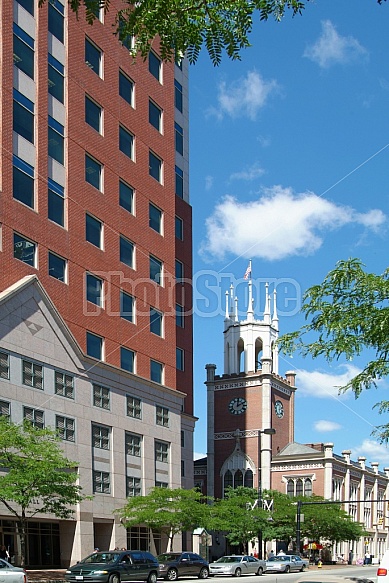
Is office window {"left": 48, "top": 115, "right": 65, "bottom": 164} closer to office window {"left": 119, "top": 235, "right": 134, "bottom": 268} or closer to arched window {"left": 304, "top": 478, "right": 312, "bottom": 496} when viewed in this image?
office window {"left": 119, "top": 235, "right": 134, "bottom": 268}

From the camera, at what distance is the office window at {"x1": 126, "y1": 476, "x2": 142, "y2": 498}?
5284 centimetres

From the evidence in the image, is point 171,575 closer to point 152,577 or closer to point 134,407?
point 152,577

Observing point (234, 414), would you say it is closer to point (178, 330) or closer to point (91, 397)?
point (178, 330)

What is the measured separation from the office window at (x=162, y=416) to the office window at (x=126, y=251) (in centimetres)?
1013

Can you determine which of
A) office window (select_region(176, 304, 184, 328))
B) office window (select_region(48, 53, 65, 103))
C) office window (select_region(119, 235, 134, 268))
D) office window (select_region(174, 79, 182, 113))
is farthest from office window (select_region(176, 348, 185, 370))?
office window (select_region(48, 53, 65, 103))

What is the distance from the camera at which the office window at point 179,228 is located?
66.4 metres

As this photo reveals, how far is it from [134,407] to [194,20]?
45330mm

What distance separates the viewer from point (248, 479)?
330ft

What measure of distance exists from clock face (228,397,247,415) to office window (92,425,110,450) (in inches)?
2142

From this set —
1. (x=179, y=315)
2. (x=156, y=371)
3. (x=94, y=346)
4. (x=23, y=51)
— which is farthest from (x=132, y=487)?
(x=23, y=51)

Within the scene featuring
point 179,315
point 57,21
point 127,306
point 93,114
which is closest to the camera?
point 57,21

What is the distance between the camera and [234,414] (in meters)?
104

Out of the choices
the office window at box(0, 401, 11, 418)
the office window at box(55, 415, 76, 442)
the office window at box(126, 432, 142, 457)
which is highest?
the office window at box(0, 401, 11, 418)

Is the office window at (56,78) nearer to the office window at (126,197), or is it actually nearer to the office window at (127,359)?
the office window at (126,197)
